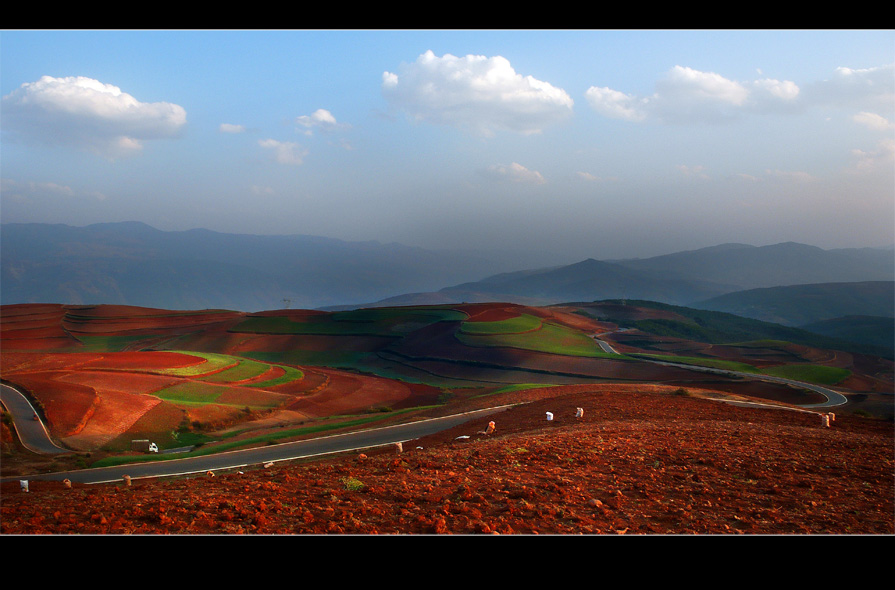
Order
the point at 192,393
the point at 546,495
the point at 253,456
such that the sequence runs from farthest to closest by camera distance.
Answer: the point at 192,393 → the point at 253,456 → the point at 546,495

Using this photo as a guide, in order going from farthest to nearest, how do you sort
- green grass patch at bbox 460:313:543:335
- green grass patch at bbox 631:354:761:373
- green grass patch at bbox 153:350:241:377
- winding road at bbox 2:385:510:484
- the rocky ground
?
green grass patch at bbox 460:313:543:335 < green grass patch at bbox 631:354:761:373 < green grass patch at bbox 153:350:241:377 < winding road at bbox 2:385:510:484 < the rocky ground

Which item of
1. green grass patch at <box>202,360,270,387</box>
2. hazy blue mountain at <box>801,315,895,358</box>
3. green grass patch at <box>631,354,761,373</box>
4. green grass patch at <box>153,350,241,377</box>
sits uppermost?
green grass patch at <box>153,350,241,377</box>

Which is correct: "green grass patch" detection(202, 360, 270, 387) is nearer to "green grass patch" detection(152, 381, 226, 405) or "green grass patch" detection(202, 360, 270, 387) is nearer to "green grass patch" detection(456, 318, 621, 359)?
"green grass patch" detection(152, 381, 226, 405)

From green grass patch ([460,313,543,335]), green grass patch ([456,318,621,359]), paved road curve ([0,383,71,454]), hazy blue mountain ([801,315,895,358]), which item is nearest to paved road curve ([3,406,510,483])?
paved road curve ([0,383,71,454])

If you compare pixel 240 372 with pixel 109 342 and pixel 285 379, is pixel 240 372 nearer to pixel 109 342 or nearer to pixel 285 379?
pixel 285 379

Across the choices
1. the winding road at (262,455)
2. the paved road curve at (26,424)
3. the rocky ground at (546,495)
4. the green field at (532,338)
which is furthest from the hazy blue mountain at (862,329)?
the paved road curve at (26,424)

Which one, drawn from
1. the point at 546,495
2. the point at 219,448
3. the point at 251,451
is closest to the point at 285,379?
the point at 219,448

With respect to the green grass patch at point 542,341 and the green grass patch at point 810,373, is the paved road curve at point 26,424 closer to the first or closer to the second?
the green grass patch at point 542,341
